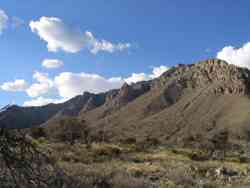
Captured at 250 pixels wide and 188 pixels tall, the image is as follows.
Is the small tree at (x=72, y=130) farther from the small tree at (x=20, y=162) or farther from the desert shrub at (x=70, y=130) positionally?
the small tree at (x=20, y=162)

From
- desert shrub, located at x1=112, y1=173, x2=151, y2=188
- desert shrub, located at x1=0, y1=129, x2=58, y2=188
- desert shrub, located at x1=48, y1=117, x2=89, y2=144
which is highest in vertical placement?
desert shrub, located at x1=48, y1=117, x2=89, y2=144

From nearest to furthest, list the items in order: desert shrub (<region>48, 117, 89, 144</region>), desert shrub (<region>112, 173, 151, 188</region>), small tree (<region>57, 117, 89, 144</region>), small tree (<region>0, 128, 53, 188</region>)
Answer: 1. small tree (<region>0, 128, 53, 188</region>)
2. desert shrub (<region>112, 173, 151, 188</region>)
3. desert shrub (<region>48, 117, 89, 144</region>)
4. small tree (<region>57, 117, 89, 144</region>)

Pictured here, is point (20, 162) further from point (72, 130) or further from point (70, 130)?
point (70, 130)

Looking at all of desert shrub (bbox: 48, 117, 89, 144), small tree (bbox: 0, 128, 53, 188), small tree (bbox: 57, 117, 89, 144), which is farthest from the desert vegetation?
small tree (bbox: 57, 117, 89, 144)

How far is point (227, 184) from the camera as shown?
14992 mm

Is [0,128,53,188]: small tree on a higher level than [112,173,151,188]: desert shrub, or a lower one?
higher

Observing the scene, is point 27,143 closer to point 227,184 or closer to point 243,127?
point 227,184

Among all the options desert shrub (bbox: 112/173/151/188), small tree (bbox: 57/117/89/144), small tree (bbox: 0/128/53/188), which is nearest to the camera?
small tree (bbox: 0/128/53/188)

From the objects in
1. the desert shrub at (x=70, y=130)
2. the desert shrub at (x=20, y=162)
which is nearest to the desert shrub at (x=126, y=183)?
the desert shrub at (x=20, y=162)

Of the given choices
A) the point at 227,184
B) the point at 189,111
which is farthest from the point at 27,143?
the point at 189,111


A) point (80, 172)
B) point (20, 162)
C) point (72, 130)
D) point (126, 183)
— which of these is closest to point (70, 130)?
point (72, 130)

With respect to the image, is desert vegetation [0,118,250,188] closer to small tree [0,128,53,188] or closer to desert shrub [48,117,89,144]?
small tree [0,128,53,188]

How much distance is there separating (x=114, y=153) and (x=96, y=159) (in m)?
4.18

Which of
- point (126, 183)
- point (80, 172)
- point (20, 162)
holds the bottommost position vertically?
point (126, 183)
